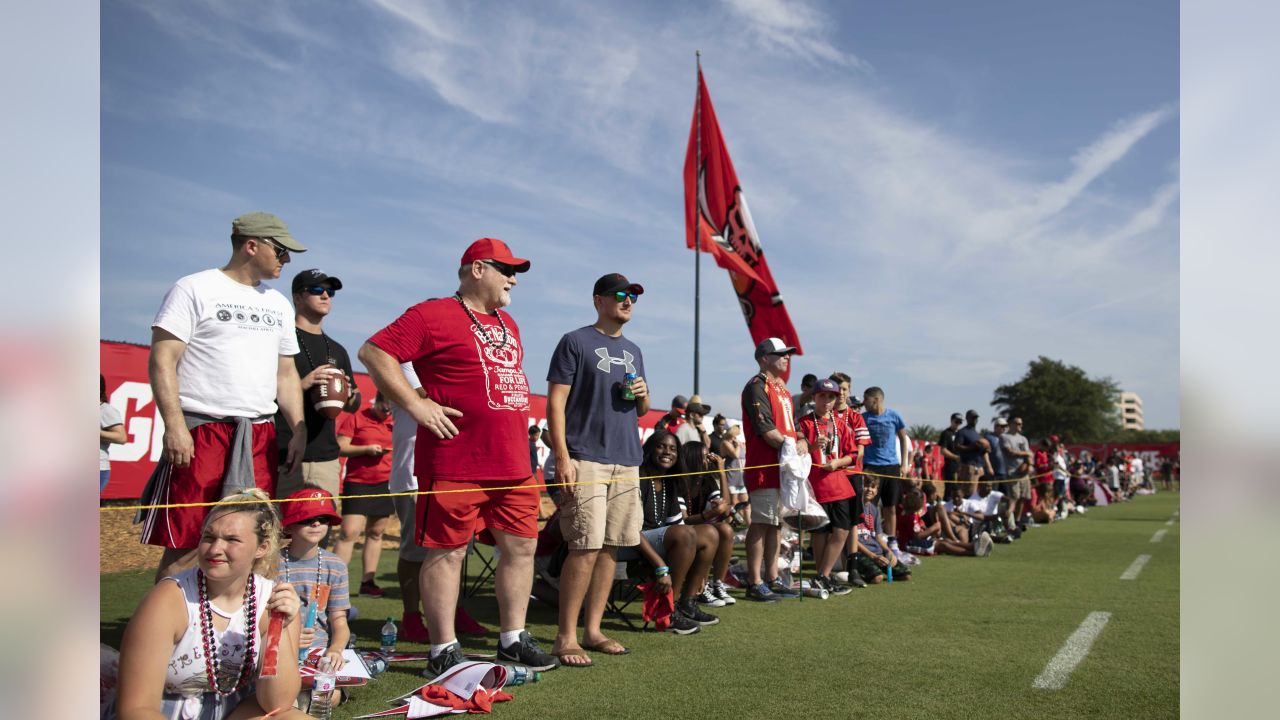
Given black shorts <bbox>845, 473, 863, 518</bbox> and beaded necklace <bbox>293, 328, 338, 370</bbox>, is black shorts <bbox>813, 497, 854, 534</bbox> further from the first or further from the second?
beaded necklace <bbox>293, 328, 338, 370</bbox>

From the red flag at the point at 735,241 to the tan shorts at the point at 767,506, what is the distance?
7.27 m

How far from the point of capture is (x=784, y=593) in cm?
767

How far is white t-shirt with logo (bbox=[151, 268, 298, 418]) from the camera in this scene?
3678mm

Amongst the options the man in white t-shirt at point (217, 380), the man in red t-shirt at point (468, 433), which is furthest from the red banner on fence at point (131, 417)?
the man in white t-shirt at point (217, 380)

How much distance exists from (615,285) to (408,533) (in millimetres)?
2150

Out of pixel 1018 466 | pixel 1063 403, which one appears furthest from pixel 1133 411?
pixel 1018 466

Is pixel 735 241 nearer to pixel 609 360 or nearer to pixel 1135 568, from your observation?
pixel 1135 568

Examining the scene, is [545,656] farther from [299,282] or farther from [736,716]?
[299,282]

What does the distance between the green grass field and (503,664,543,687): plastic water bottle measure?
66mm

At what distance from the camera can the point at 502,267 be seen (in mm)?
4695

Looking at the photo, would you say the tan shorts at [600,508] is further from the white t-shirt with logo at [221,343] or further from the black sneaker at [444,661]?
the white t-shirt with logo at [221,343]

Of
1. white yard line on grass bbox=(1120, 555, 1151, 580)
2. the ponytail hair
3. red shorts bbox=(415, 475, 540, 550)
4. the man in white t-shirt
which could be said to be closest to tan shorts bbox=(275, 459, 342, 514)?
the man in white t-shirt

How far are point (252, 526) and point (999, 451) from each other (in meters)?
15.7
